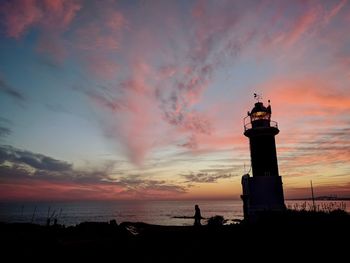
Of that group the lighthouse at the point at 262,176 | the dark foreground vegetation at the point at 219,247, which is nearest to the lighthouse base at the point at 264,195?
the lighthouse at the point at 262,176

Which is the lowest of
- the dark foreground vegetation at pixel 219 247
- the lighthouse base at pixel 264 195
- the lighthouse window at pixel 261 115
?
the dark foreground vegetation at pixel 219 247

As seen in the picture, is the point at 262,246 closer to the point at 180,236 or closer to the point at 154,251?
the point at 154,251

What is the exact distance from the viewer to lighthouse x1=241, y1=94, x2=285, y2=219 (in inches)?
899

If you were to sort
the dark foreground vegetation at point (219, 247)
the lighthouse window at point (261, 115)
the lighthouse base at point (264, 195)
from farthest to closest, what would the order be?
the lighthouse window at point (261, 115) → the lighthouse base at point (264, 195) → the dark foreground vegetation at point (219, 247)

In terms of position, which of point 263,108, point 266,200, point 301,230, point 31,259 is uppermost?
point 263,108

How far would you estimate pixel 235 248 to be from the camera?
1198cm

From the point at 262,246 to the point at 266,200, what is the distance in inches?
468

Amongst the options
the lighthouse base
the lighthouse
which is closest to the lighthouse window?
the lighthouse

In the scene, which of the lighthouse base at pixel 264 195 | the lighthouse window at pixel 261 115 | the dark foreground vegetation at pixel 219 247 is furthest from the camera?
the lighthouse window at pixel 261 115

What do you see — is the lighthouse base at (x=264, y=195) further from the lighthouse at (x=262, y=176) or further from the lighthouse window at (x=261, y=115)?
the lighthouse window at (x=261, y=115)

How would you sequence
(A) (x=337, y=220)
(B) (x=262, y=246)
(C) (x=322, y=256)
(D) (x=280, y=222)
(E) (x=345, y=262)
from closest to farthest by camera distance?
1. (E) (x=345, y=262)
2. (C) (x=322, y=256)
3. (B) (x=262, y=246)
4. (A) (x=337, y=220)
5. (D) (x=280, y=222)

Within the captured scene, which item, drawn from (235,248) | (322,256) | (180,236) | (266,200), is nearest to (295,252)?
(322,256)

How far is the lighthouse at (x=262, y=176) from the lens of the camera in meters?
22.8

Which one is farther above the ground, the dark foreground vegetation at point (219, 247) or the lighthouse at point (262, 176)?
the lighthouse at point (262, 176)
